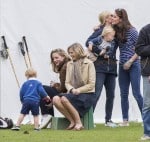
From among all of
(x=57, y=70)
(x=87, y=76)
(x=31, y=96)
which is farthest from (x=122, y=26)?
(x=31, y=96)

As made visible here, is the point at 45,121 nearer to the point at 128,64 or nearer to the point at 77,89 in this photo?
the point at 77,89

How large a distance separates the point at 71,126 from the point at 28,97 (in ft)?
2.28

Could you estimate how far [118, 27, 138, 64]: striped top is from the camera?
9.18 meters

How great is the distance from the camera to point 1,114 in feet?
34.1

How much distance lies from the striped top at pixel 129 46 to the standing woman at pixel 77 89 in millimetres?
672

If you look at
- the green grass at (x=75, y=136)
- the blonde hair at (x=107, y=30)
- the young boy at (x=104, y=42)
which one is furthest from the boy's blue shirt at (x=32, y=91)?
the blonde hair at (x=107, y=30)

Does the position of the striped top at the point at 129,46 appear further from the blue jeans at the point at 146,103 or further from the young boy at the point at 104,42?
the blue jeans at the point at 146,103

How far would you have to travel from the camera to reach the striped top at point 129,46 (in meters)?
9.18

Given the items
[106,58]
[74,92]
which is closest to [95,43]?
[106,58]

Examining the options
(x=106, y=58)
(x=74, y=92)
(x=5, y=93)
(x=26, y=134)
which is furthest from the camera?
(x=5, y=93)

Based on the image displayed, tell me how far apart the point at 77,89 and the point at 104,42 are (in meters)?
0.94

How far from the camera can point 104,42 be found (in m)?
9.26

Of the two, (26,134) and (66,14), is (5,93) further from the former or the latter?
(26,134)

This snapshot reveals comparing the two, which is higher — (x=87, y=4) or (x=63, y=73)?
(x=87, y=4)
